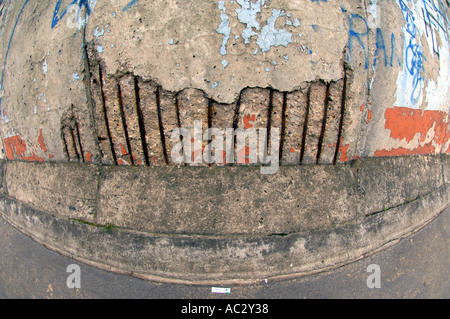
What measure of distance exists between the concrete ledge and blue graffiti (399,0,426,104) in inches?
29.2

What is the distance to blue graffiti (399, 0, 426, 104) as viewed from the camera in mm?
2217

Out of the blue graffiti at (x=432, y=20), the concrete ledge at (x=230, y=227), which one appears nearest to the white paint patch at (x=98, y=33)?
the concrete ledge at (x=230, y=227)

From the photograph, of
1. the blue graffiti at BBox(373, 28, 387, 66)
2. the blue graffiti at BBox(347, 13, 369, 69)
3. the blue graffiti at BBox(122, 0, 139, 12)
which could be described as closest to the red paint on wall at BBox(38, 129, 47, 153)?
the blue graffiti at BBox(122, 0, 139, 12)

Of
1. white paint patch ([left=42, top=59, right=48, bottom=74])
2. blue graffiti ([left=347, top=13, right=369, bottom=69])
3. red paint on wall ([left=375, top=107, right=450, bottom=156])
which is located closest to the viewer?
blue graffiti ([left=347, top=13, right=369, bottom=69])

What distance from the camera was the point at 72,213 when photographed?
2.13 meters

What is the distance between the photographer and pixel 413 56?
7.39ft

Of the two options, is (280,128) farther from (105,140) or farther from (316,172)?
(105,140)

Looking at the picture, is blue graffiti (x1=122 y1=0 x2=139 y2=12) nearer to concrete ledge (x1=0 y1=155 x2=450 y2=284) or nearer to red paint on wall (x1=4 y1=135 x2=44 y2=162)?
concrete ledge (x1=0 y1=155 x2=450 y2=284)

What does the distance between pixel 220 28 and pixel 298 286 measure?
1860 millimetres

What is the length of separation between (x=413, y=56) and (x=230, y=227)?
2034 millimetres

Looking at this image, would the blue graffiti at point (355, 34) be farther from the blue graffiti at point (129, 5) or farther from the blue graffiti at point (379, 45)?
the blue graffiti at point (129, 5)

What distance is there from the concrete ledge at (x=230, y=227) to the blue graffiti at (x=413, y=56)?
0.74 m

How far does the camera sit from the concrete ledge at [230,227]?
6.31 ft
